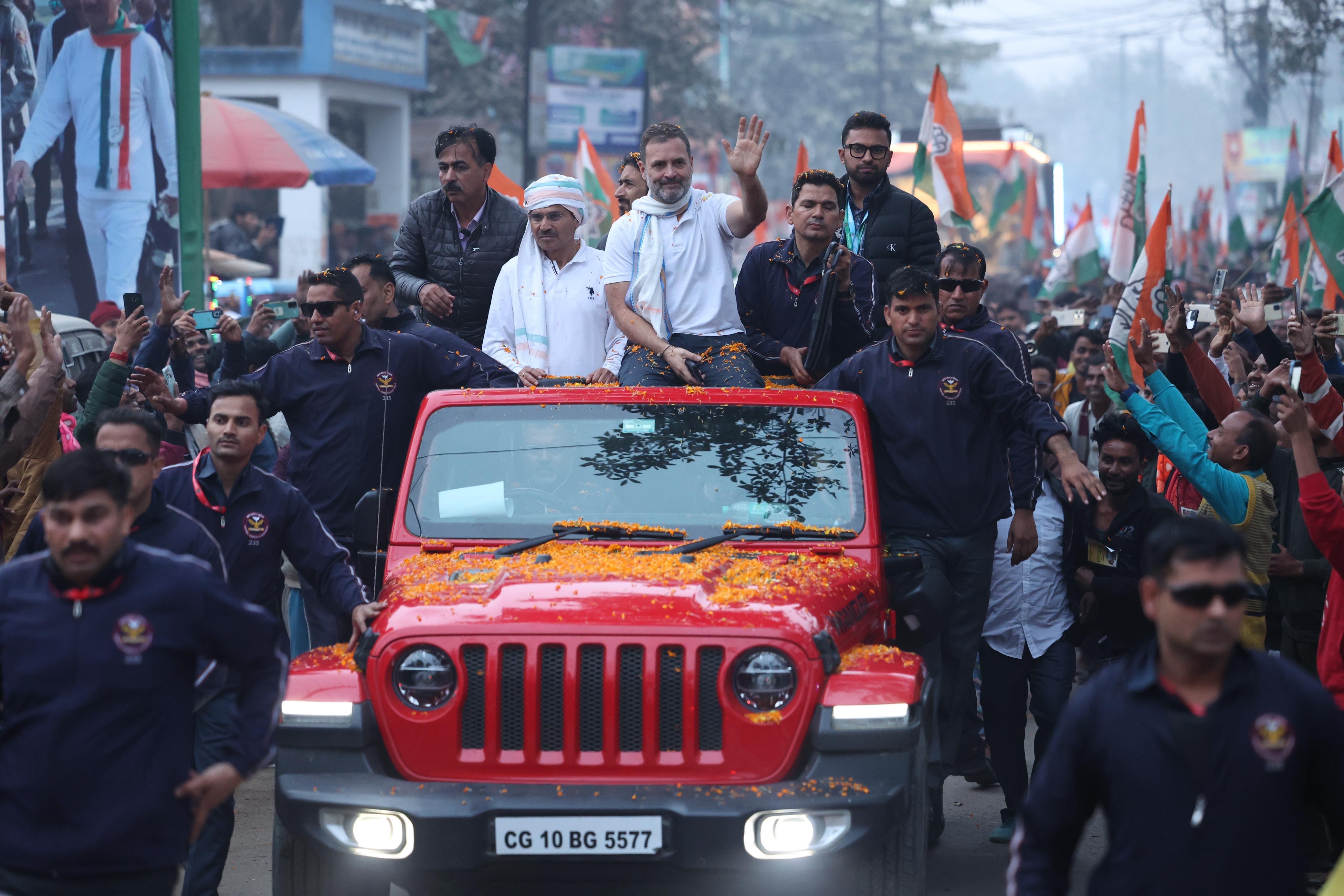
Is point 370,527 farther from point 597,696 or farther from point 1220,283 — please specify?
point 1220,283

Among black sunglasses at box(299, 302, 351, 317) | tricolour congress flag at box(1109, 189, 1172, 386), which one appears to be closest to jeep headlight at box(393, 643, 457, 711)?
black sunglasses at box(299, 302, 351, 317)

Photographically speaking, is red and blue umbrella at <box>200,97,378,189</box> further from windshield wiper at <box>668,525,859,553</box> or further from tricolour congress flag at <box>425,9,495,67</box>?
tricolour congress flag at <box>425,9,495,67</box>

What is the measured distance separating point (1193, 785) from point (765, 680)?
1754mm

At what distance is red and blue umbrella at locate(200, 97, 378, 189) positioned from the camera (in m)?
17.5

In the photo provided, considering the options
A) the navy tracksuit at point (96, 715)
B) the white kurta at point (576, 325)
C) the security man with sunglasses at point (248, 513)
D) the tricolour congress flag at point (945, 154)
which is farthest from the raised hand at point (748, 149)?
the tricolour congress flag at point (945, 154)

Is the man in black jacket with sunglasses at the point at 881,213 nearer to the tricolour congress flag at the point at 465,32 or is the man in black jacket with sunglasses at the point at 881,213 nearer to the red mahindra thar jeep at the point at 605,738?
the red mahindra thar jeep at the point at 605,738

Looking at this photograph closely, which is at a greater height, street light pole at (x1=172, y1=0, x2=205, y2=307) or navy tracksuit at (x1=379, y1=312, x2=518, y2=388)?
street light pole at (x1=172, y1=0, x2=205, y2=307)

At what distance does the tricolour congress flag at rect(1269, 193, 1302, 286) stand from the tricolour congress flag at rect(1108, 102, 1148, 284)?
3.66 feet

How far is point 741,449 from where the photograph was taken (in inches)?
228

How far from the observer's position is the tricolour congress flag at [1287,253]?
12.7m

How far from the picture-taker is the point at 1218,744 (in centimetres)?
314

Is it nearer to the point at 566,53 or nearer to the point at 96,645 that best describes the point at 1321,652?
the point at 96,645

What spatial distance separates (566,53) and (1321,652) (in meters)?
25.9

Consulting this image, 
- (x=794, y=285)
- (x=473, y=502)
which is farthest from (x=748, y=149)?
(x=473, y=502)
